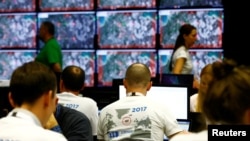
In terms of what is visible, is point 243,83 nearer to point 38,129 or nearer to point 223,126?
point 223,126

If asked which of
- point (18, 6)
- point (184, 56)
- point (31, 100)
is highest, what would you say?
point (18, 6)

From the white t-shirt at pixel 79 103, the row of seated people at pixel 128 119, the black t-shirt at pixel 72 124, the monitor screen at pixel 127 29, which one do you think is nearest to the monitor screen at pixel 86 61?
the monitor screen at pixel 127 29

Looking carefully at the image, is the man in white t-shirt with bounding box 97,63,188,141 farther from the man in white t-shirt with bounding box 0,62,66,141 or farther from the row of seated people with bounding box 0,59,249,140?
the man in white t-shirt with bounding box 0,62,66,141

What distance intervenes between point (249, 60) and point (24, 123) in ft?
14.9

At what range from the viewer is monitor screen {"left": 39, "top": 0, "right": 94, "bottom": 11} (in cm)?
651

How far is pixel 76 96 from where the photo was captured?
12.7ft

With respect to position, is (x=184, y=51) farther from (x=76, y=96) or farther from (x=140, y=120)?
(x=140, y=120)

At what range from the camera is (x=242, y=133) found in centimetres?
158

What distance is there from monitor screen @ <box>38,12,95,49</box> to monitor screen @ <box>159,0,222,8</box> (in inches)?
34.4

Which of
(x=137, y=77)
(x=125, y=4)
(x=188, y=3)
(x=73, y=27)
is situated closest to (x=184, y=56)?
(x=188, y=3)

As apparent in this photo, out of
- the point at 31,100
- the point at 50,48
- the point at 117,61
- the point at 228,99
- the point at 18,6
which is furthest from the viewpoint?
the point at 18,6

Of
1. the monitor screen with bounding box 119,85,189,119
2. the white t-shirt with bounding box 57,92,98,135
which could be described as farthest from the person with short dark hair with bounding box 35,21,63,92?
the monitor screen with bounding box 119,85,189,119

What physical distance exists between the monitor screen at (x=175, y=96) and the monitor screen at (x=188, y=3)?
263cm

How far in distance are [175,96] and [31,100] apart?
1.85m
